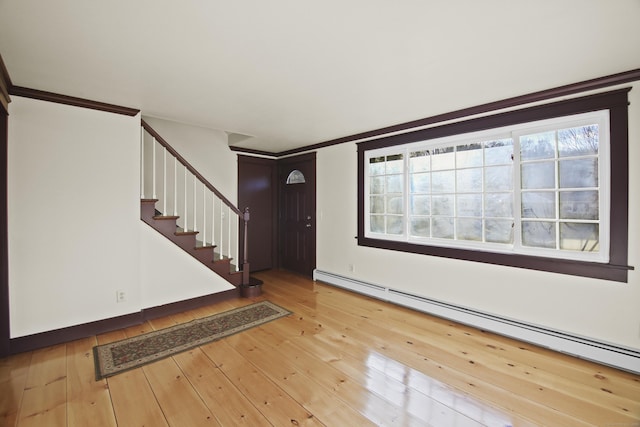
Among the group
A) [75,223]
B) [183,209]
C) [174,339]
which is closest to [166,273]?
[174,339]

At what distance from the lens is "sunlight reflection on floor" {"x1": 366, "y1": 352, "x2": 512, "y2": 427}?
1754mm

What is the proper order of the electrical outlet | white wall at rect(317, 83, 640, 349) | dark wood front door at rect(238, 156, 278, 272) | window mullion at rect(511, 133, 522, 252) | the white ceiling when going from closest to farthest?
the white ceiling < white wall at rect(317, 83, 640, 349) < window mullion at rect(511, 133, 522, 252) < the electrical outlet < dark wood front door at rect(238, 156, 278, 272)

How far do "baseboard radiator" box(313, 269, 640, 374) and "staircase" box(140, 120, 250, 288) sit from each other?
6.86 ft

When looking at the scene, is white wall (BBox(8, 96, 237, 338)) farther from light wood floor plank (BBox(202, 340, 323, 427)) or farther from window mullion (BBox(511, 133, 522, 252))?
window mullion (BBox(511, 133, 522, 252))

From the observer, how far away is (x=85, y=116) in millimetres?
2865

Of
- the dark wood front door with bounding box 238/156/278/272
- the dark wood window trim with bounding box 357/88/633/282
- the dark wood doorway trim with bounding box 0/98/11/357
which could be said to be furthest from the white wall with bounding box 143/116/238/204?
the dark wood window trim with bounding box 357/88/633/282

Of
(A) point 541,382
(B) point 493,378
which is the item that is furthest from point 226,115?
(A) point 541,382

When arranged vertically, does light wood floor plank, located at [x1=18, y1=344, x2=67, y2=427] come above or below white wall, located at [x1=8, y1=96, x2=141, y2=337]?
below

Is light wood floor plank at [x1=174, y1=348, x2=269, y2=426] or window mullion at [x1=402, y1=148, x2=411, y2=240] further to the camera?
window mullion at [x1=402, y1=148, x2=411, y2=240]

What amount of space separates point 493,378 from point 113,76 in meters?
3.88

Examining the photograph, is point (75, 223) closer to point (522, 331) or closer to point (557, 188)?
point (522, 331)

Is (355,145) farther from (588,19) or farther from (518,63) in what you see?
(588,19)

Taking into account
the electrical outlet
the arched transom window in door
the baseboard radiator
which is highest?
the arched transom window in door

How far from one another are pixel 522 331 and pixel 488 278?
1.81 feet
